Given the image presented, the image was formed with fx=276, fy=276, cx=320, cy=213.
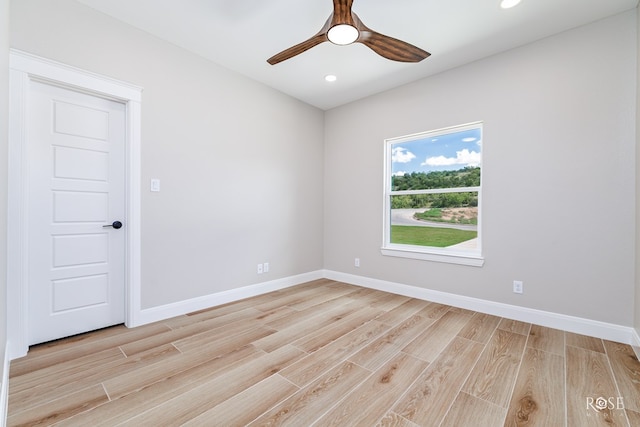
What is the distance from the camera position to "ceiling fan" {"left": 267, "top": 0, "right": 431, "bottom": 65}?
1.85 m

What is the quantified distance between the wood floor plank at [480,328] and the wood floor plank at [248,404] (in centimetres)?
164

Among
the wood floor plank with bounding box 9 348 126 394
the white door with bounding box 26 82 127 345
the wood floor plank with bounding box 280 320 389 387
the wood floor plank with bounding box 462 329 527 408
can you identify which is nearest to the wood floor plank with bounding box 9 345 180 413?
the wood floor plank with bounding box 9 348 126 394

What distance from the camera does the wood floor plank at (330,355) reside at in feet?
6.04

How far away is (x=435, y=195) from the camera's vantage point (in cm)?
348

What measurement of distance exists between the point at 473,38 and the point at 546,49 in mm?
699

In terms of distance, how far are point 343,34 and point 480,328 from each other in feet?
9.14

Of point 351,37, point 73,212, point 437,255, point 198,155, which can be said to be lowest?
point 437,255

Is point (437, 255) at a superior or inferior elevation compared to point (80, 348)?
superior

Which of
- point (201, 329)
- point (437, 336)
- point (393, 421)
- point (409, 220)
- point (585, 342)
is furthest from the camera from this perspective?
point (409, 220)

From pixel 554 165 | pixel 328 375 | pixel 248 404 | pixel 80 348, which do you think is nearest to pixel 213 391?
pixel 248 404

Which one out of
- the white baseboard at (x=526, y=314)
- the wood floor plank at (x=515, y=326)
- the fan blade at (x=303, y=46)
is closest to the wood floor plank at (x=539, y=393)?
the wood floor plank at (x=515, y=326)

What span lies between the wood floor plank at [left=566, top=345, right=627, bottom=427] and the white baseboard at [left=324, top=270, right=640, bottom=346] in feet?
1.22

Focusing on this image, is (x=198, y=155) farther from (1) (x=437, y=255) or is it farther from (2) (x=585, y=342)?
(2) (x=585, y=342)

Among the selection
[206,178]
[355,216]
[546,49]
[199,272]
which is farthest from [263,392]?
[546,49]
